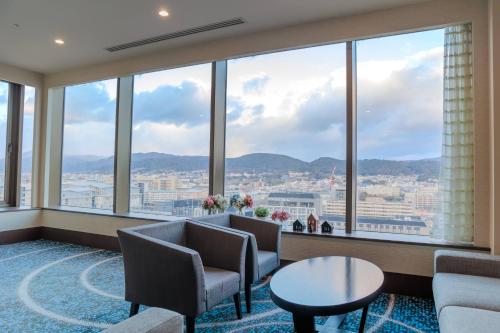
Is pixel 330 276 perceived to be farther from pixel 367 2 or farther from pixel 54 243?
pixel 54 243

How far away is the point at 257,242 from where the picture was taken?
3689 millimetres

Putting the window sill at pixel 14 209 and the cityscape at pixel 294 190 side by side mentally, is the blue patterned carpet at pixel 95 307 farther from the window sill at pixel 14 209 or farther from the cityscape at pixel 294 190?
the window sill at pixel 14 209

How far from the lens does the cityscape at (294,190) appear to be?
3752 mm

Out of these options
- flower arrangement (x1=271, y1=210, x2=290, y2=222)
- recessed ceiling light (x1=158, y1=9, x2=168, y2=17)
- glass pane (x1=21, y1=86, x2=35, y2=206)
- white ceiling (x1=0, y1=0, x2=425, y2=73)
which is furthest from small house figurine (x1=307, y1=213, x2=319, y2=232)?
glass pane (x1=21, y1=86, x2=35, y2=206)

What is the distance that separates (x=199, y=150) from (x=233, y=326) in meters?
2.88

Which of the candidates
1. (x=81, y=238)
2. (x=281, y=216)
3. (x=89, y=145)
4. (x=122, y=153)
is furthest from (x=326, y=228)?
(x=89, y=145)

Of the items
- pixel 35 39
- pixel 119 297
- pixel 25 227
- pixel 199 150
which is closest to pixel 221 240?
pixel 119 297

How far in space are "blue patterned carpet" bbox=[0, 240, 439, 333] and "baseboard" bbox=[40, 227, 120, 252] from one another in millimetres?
882

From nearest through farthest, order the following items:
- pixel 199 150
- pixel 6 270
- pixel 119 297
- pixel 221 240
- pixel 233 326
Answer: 1. pixel 233 326
2. pixel 221 240
3. pixel 119 297
4. pixel 6 270
5. pixel 199 150

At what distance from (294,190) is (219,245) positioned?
1.71 meters

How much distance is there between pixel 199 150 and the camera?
16.6ft

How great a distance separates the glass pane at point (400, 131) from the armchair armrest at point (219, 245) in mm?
1785

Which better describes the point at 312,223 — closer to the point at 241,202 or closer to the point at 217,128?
the point at 241,202

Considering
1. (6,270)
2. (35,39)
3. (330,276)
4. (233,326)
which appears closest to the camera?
(330,276)
